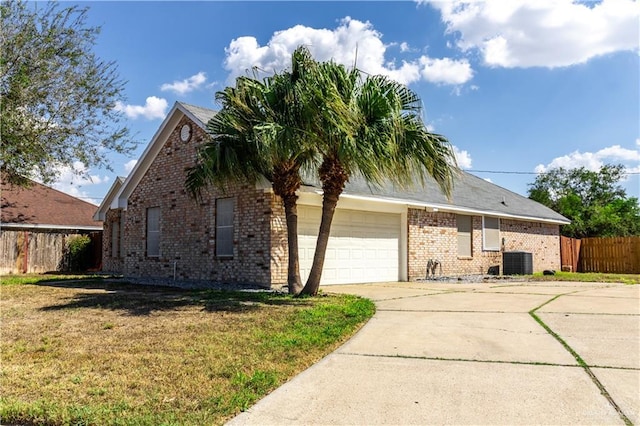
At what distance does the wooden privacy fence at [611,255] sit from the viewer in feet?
74.8

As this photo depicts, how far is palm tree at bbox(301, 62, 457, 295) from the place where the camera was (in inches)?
353

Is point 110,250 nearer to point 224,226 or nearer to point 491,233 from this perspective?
point 224,226

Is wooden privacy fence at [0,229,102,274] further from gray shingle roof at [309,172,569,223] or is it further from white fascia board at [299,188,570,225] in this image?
gray shingle roof at [309,172,569,223]

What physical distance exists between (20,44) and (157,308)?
9.87m

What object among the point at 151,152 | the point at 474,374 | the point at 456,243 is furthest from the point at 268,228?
the point at 456,243

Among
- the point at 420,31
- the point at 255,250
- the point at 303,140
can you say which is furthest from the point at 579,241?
the point at 303,140

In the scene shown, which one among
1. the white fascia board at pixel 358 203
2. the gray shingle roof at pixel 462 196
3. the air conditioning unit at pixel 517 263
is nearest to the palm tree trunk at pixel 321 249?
the gray shingle roof at pixel 462 196

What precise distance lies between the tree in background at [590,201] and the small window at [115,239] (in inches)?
1005

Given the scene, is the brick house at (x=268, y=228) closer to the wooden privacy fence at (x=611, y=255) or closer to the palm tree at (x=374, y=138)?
the palm tree at (x=374, y=138)

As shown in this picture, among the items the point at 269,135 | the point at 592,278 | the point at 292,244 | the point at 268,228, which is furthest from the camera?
the point at 592,278

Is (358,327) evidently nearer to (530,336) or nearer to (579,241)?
(530,336)

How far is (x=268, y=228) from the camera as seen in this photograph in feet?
40.7

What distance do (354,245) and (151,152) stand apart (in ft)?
24.3

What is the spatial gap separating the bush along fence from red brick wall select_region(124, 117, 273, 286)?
17.5 meters
